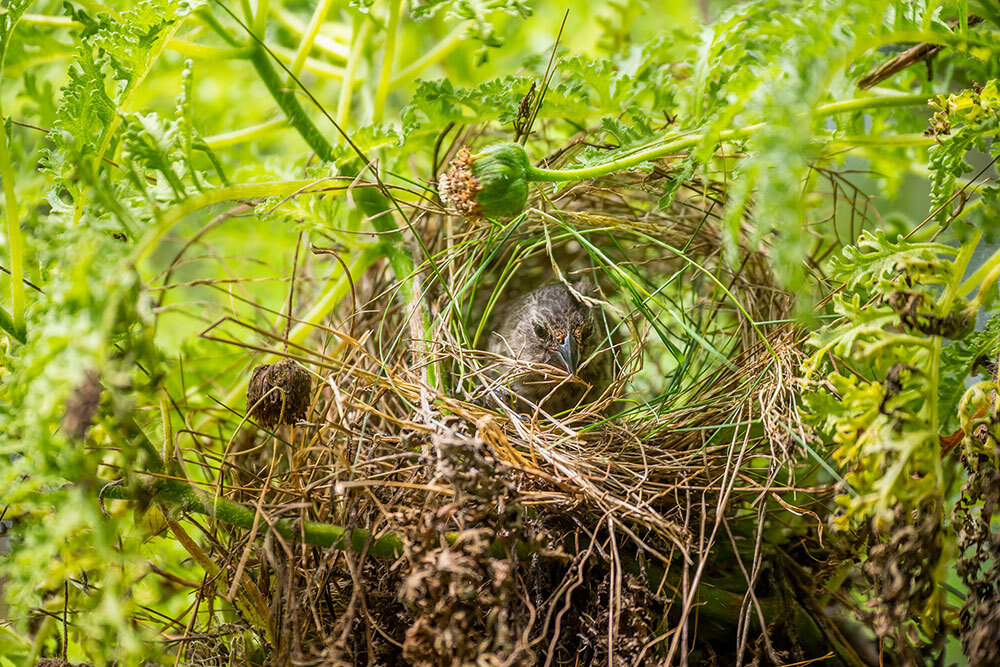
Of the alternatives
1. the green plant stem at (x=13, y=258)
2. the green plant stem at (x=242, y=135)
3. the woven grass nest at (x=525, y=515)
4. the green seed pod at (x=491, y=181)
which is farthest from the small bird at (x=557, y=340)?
the green plant stem at (x=13, y=258)

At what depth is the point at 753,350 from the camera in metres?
1.36

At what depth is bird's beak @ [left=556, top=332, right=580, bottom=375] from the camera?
5.43 feet

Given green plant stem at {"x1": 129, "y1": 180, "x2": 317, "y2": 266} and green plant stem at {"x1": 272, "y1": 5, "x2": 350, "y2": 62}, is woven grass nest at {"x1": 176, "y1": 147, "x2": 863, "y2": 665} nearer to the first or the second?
green plant stem at {"x1": 129, "y1": 180, "x2": 317, "y2": 266}

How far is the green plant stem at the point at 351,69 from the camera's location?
146 centimetres

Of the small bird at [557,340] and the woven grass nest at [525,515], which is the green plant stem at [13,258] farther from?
the small bird at [557,340]

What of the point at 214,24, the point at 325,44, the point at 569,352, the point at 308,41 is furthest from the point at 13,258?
the point at 569,352

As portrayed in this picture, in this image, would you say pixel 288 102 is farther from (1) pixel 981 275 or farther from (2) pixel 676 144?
(1) pixel 981 275

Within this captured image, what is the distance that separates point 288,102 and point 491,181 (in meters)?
0.42

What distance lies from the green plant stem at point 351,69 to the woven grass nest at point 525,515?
32 centimetres

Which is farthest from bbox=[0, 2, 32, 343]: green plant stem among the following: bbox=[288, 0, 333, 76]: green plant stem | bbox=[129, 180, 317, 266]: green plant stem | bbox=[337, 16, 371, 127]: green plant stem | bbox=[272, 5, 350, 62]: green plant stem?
bbox=[272, 5, 350, 62]: green plant stem

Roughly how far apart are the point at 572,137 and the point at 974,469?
1.02 m

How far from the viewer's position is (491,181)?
3.73 ft

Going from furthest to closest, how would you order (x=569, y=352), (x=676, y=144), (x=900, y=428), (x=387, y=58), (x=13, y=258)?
(x=569, y=352), (x=387, y=58), (x=676, y=144), (x=13, y=258), (x=900, y=428)

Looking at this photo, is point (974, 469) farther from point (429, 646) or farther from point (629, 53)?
point (629, 53)
